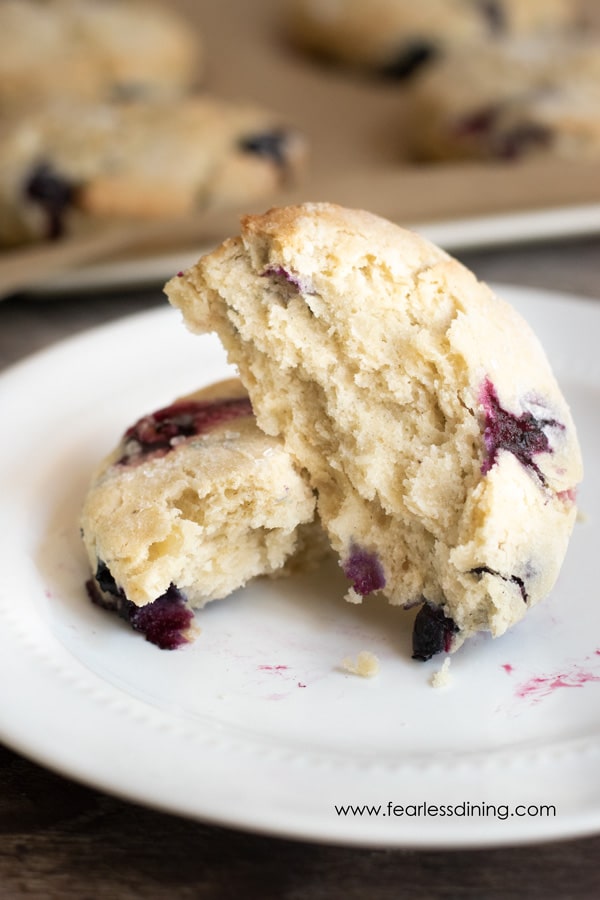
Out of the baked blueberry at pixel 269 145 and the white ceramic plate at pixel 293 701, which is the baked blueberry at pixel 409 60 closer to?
the baked blueberry at pixel 269 145

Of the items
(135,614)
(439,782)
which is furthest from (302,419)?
(439,782)

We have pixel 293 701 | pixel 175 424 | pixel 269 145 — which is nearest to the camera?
pixel 293 701

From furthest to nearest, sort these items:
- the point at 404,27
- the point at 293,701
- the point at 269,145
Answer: the point at 404,27 → the point at 269,145 → the point at 293,701

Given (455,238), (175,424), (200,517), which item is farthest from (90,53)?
(200,517)

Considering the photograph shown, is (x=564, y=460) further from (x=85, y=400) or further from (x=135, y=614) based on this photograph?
(x=85, y=400)

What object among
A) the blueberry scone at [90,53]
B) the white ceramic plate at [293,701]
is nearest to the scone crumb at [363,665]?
the white ceramic plate at [293,701]

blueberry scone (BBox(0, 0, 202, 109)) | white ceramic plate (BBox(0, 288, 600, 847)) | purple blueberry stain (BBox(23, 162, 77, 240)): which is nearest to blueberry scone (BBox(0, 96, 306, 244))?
purple blueberry stain (BBox(23, 162, 77, 240))

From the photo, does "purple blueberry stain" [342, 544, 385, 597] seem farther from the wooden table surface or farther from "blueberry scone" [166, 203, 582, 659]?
the wooden table surface

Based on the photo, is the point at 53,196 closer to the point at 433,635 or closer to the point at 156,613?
the point at 156,613
